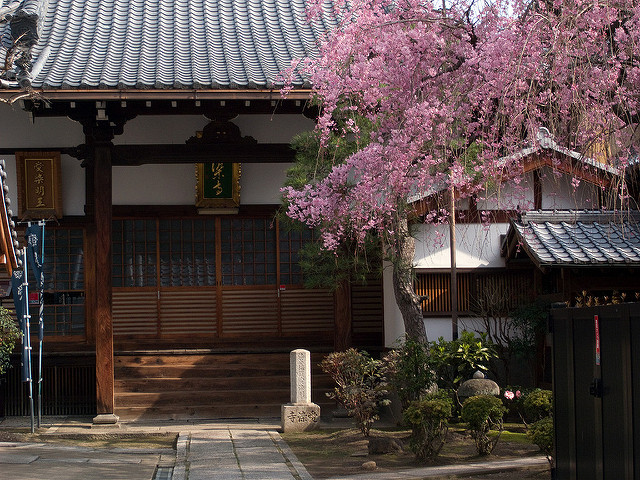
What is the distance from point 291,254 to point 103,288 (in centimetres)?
379

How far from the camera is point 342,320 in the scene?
15.0 meters

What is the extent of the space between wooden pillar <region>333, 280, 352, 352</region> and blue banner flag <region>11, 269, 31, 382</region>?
513 cm

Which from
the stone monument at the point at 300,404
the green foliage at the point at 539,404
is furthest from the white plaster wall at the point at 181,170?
the green foliage at the point at 539,404

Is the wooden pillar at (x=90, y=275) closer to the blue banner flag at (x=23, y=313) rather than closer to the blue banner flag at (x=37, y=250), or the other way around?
the blue banner flag at (x=37, y=250)

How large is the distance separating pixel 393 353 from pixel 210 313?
4293 millimetres

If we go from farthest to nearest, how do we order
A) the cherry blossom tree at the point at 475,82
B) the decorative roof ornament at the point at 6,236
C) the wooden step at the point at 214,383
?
the wooden step at the point at 214,383, the decorative roof ornament at the point at 6,236, the cherry blossom tree at the point at 475,82

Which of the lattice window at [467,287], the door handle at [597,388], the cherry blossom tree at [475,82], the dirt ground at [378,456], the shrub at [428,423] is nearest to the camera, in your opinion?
the door handle at [597,388]

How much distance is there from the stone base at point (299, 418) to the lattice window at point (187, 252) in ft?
11.5

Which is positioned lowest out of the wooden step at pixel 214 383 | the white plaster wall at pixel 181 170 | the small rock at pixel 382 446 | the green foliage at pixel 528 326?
the small rock at pixel 382 446

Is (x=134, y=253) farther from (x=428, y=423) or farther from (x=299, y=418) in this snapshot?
(x=428, y=423)

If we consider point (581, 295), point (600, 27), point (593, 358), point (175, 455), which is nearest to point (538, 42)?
point (600, 27)

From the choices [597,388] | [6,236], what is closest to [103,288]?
[6,236]

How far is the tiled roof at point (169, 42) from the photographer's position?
13.3 metres

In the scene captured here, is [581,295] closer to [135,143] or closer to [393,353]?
[393,353]
